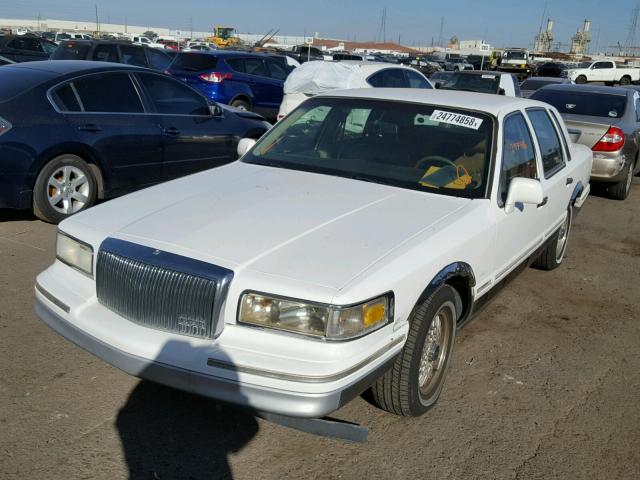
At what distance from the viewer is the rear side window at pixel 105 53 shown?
44.5 feet

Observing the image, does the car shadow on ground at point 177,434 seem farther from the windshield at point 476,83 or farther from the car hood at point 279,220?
the windshield at point 476,83

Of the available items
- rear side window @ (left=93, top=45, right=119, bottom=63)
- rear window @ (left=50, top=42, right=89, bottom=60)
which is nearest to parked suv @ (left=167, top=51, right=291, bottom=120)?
rear side window @ (left=93, top=45, right=119, bottom=63)

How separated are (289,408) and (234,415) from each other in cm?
81

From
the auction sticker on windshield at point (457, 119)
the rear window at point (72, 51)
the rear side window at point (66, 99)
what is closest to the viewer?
the auction sticker on windshield at point (457, 119)

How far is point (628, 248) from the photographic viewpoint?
716 cm

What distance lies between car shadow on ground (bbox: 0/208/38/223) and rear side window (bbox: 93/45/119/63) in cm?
756

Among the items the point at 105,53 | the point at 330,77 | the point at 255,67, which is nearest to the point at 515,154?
the point at 330,77

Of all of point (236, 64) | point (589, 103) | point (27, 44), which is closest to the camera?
point (589, 103)

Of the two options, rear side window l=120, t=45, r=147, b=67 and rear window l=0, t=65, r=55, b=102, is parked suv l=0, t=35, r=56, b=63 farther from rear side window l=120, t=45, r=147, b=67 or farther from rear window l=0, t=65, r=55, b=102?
rear window l=0, t=65, r=55, b=102

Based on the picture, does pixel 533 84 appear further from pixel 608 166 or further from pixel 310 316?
pixel 310 316

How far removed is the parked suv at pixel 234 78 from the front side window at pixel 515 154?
9882 mm

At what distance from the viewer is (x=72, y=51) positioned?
1373 cm

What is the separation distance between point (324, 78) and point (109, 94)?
442 centimetres

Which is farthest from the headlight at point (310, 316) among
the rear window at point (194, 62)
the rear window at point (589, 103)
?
the rear window at point (194, 62)
